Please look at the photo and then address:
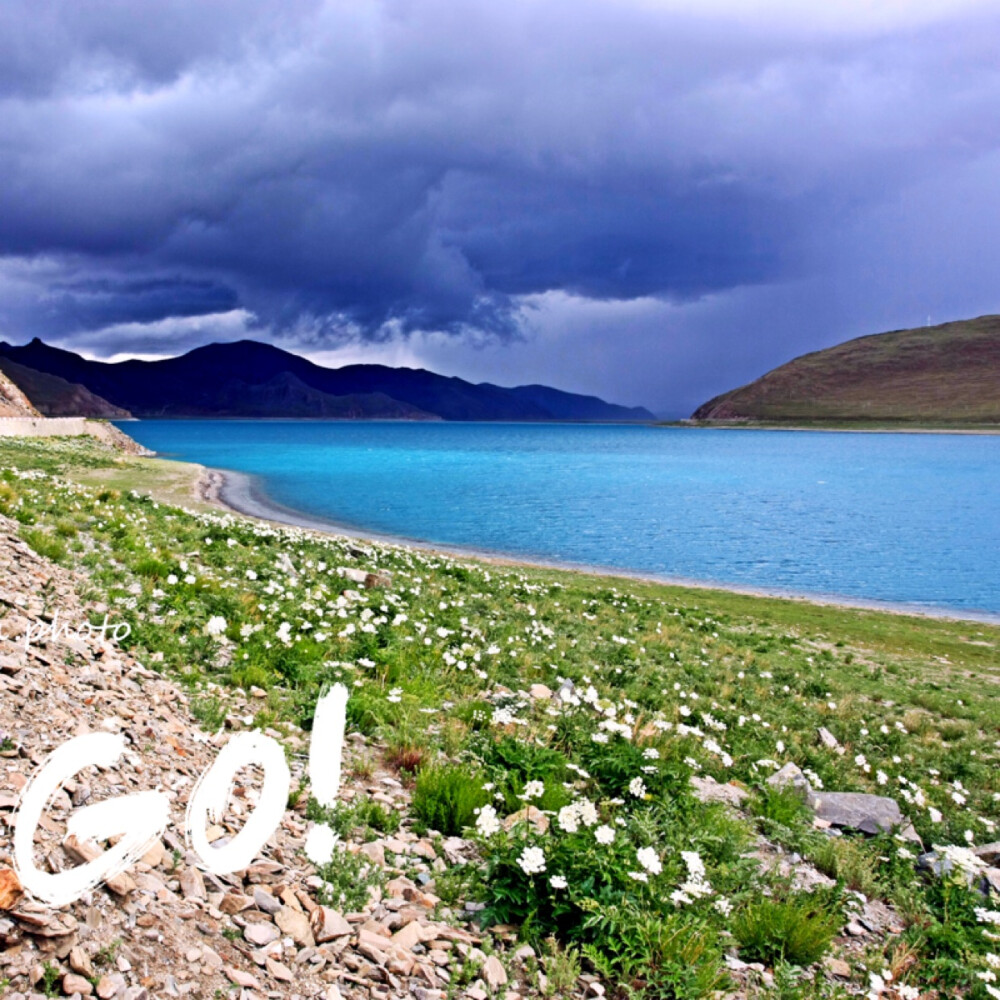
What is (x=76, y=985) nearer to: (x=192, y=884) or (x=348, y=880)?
(x=192, y=884)

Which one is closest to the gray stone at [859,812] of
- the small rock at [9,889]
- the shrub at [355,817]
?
the shrub at [355,817]

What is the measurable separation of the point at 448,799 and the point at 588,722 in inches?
123

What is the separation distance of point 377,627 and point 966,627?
24595 millimetres

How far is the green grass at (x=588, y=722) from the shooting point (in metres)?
5.23

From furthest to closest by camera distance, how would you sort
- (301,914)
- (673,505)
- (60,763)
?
(673,505) → (60,763) → (301,914)

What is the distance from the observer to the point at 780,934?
5273mm

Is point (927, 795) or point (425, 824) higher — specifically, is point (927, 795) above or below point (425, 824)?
below

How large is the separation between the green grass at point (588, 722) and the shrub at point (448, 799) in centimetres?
2

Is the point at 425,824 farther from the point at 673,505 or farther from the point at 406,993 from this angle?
the point at 673,505

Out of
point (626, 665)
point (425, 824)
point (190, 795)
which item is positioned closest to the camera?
point (190, 795)

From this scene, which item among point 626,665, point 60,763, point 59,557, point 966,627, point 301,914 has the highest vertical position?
point 59,557

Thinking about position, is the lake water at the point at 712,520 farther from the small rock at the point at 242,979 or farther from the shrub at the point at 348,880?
the small rock at the point at 242,979

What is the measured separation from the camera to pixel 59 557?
11.1 metres

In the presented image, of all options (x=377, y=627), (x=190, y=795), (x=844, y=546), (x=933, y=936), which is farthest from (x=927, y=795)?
(x=844, y=546)
